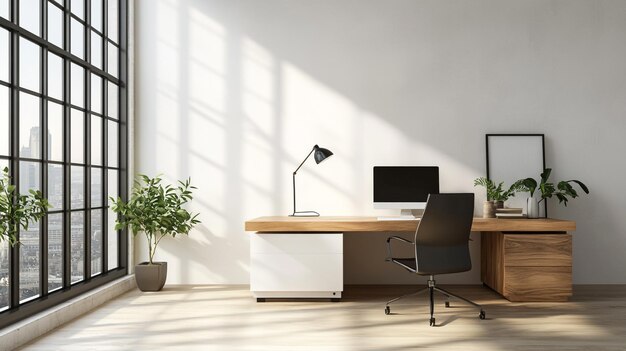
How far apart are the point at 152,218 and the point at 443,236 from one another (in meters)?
2.64

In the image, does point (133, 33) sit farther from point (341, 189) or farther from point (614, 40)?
point (614, 40)

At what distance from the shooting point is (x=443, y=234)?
4.36 m

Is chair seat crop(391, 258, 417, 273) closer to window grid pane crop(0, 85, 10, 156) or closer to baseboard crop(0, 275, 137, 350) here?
baseboard crop(0, 275, 137, 350)

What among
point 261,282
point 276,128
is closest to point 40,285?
point 261,282

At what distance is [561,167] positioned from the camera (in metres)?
5.88

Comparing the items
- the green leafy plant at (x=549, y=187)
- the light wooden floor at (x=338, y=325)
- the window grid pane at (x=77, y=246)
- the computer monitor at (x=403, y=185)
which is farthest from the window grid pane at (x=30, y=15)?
the green leafy plant at (x=549, y=187)

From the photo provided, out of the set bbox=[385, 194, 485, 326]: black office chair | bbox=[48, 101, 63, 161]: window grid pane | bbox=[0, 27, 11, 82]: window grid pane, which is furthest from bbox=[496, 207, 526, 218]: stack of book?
bbox=[0, 27, 11, 82]: window grid pane

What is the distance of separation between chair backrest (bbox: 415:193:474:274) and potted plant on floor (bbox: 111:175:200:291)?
2.33 metres

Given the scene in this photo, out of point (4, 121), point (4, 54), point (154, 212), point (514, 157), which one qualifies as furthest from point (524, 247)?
point (4, 54)

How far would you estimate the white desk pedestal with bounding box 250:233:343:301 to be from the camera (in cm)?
505

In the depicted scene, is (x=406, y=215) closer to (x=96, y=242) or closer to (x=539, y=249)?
(x=539, y=249)

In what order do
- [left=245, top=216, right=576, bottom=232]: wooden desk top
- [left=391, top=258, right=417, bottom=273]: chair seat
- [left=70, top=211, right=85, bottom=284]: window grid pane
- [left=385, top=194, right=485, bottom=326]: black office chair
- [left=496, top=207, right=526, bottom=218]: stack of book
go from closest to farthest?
[left=385, top=194, right=485, bottom=326]: black office chair < [left=391, top=258, right=417, bottom=273]: chair seat < [left=70, top=211, right=85, bottom=284]: window grid pane < [left=245, top=216, right=576, bottom=232]: wooden desk top < [left=496, top=207, right=526, bottom=218]: stack of book

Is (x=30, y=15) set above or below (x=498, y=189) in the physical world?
above

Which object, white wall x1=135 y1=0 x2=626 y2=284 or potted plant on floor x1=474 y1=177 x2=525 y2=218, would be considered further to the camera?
white wall x1=135 y1=0 x2=626 y2=284
